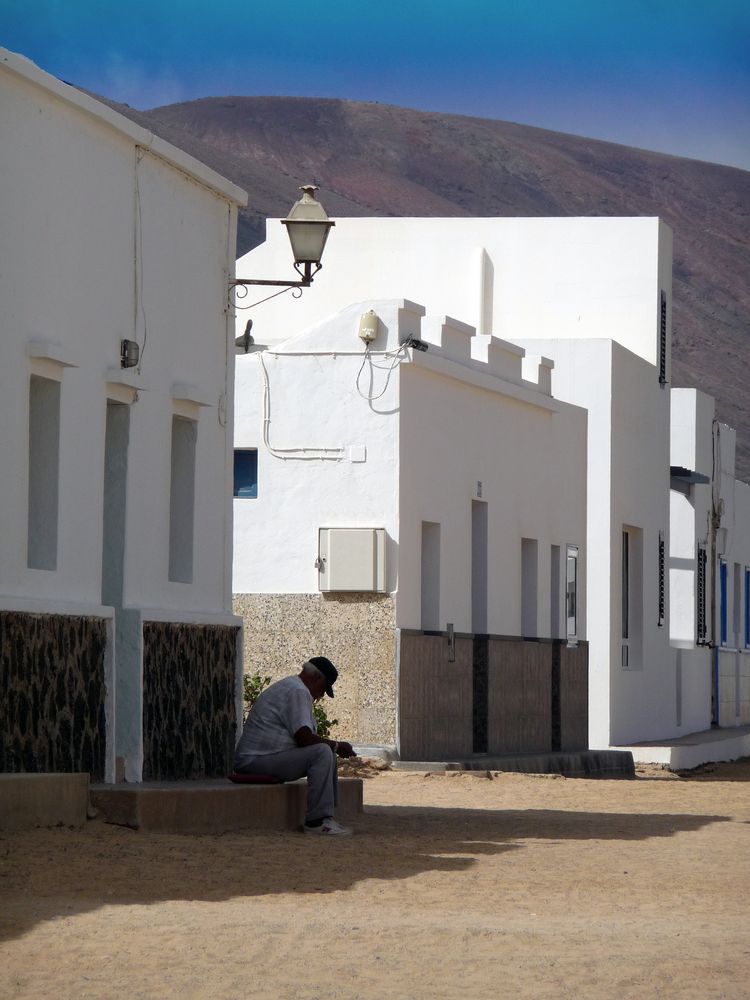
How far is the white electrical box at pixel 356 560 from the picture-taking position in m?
20.7

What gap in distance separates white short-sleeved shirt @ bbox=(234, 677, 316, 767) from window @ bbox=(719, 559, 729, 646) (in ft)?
84.2

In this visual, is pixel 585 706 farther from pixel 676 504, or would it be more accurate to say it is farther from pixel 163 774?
pixel 163 774

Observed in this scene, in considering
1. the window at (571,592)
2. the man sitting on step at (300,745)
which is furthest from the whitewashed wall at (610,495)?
the man sitting on step at (300,745)

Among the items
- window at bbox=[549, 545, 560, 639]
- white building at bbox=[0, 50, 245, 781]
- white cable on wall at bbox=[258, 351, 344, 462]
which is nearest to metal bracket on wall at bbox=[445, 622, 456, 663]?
white cable on wall at bbox=[258, 351, 344, 462]

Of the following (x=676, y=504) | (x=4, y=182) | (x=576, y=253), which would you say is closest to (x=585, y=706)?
(x=576, y=253)

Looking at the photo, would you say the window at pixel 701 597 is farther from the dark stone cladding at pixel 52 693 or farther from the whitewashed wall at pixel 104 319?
the dark stone cladding at pixel 52 693

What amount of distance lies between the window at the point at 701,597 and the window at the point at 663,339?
543 centimetres

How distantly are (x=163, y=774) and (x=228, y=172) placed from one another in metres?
124

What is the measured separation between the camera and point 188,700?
1506 cm

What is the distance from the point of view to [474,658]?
2281 centimetres

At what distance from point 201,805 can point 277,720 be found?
43.4 inches

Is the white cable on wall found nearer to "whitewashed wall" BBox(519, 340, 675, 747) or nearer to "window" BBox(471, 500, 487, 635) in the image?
"window" BBox(471, 500, 487, 635)

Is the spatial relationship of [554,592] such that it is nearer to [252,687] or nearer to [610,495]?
[610,495]

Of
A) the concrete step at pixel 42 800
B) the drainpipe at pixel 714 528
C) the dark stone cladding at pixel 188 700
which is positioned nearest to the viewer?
the concrete step at pixel 42 800
